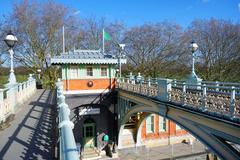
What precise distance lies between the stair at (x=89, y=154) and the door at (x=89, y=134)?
522mm

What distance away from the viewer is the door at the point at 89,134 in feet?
60.2

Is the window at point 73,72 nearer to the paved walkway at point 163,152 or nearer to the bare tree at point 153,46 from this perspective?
the paved walkway at point 163,152

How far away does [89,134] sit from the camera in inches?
734

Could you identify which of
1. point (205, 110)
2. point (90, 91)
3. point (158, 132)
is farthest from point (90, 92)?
point (205, 110)

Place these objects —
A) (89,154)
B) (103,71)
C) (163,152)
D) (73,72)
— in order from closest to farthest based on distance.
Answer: (73,72)
(103,71)
(89,154)
(163,152)

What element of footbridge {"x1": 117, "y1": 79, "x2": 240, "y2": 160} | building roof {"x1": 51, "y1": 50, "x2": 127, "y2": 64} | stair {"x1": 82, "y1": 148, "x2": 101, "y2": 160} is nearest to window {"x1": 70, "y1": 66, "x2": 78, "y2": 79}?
building roof {"x1": 51, "y1": 50, "x2": 127, "y2": 64}

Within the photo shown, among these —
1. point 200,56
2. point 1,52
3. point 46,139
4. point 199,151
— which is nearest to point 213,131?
point 46,139

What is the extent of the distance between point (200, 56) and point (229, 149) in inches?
827

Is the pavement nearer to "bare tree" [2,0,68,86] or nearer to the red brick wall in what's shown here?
the red brick wall

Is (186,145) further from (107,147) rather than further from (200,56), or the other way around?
(200,56)

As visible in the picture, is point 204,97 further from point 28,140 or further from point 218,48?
point 218,48

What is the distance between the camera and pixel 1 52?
78.6ft

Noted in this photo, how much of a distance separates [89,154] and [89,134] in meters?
1.69

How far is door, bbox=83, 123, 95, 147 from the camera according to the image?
18.4 metres
